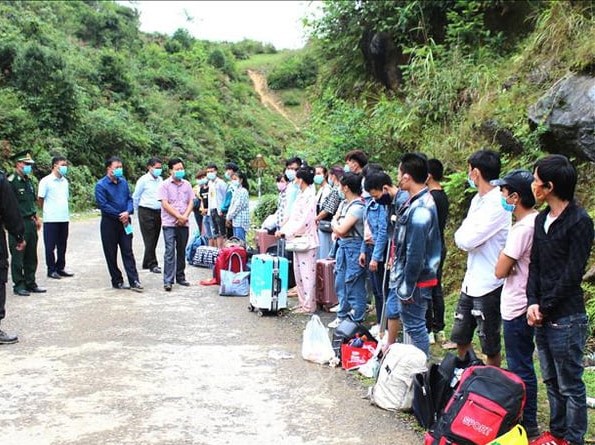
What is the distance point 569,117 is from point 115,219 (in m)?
6.39

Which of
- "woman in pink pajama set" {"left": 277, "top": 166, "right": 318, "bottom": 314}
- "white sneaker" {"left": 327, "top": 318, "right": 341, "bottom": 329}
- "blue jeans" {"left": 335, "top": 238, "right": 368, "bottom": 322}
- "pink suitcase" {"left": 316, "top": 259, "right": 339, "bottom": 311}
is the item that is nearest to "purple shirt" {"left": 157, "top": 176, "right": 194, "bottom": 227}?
"woman in pink pajama set" {"left": 277, "top": 166, "right": 318, "bottom": 314}

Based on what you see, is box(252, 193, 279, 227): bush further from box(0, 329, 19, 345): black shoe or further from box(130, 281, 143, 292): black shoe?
box(0, 329, 19, 345): black shoe

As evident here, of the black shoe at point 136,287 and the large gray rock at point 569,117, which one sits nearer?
the large gray rock at point 569,117

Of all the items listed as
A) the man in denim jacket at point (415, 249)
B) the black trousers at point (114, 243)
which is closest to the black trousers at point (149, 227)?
the black trousers at point (114, 243)

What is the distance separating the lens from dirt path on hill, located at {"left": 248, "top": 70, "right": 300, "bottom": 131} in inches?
2254

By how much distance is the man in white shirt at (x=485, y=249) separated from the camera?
14.9 feet

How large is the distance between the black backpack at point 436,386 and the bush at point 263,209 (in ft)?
42.2

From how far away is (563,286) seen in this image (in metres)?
3.66

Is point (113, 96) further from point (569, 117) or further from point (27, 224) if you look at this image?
point (569, 117)

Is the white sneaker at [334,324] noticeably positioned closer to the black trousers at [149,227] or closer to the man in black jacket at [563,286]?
the man in black jacket at [563,286]

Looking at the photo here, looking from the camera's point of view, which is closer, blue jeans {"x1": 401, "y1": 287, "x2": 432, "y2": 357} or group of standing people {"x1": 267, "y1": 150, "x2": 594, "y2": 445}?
group of standing people {"x1": 267, "y1": 150, "x2": 594, "y2": 445}

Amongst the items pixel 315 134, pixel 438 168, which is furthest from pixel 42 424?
pixel 315 134

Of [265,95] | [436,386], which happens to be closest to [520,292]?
[436,386]

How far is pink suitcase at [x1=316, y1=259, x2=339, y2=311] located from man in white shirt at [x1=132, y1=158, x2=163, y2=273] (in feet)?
12.7
